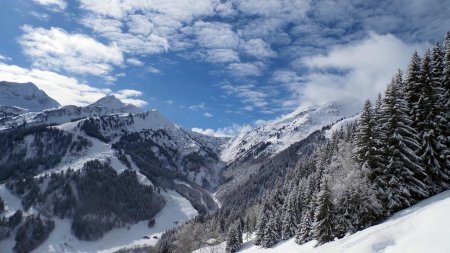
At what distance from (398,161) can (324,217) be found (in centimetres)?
1438

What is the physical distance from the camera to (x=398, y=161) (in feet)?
149

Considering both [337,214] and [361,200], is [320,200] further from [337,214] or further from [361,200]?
[361,200]

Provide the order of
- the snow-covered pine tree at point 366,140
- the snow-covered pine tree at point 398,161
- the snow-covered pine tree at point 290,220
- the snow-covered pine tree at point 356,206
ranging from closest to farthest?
the snow-covered pine tree at point 398,161 < the snow-covered pine tree at point 356,206 < the snow-covered pine tree at point 366,140 < the snow-covered pine tree at point 290,220

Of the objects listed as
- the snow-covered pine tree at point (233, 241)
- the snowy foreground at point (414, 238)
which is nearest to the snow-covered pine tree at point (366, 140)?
the snowy foreground at point (414, 238)

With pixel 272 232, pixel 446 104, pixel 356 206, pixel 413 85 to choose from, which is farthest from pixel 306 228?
pixel 446 104

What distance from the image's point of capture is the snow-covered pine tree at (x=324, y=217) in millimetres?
53656

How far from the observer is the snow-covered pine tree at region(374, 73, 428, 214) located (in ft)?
147

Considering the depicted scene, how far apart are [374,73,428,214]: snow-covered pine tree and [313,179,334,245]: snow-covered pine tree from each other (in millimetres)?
9947

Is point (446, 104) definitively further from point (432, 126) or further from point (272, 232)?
point (272, 232)

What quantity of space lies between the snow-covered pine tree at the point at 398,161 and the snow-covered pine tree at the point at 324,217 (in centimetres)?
995

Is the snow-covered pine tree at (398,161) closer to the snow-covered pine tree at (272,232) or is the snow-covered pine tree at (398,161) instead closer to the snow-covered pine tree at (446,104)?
the snow-covered pine tree at (446,104)

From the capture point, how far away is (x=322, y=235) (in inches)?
2126

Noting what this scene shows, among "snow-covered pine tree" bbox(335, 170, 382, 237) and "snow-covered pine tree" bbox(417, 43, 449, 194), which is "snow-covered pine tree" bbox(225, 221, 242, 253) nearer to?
"snow-covered pine tree" bbox(335, 170, 382, 237)

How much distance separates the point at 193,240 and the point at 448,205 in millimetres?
132395
